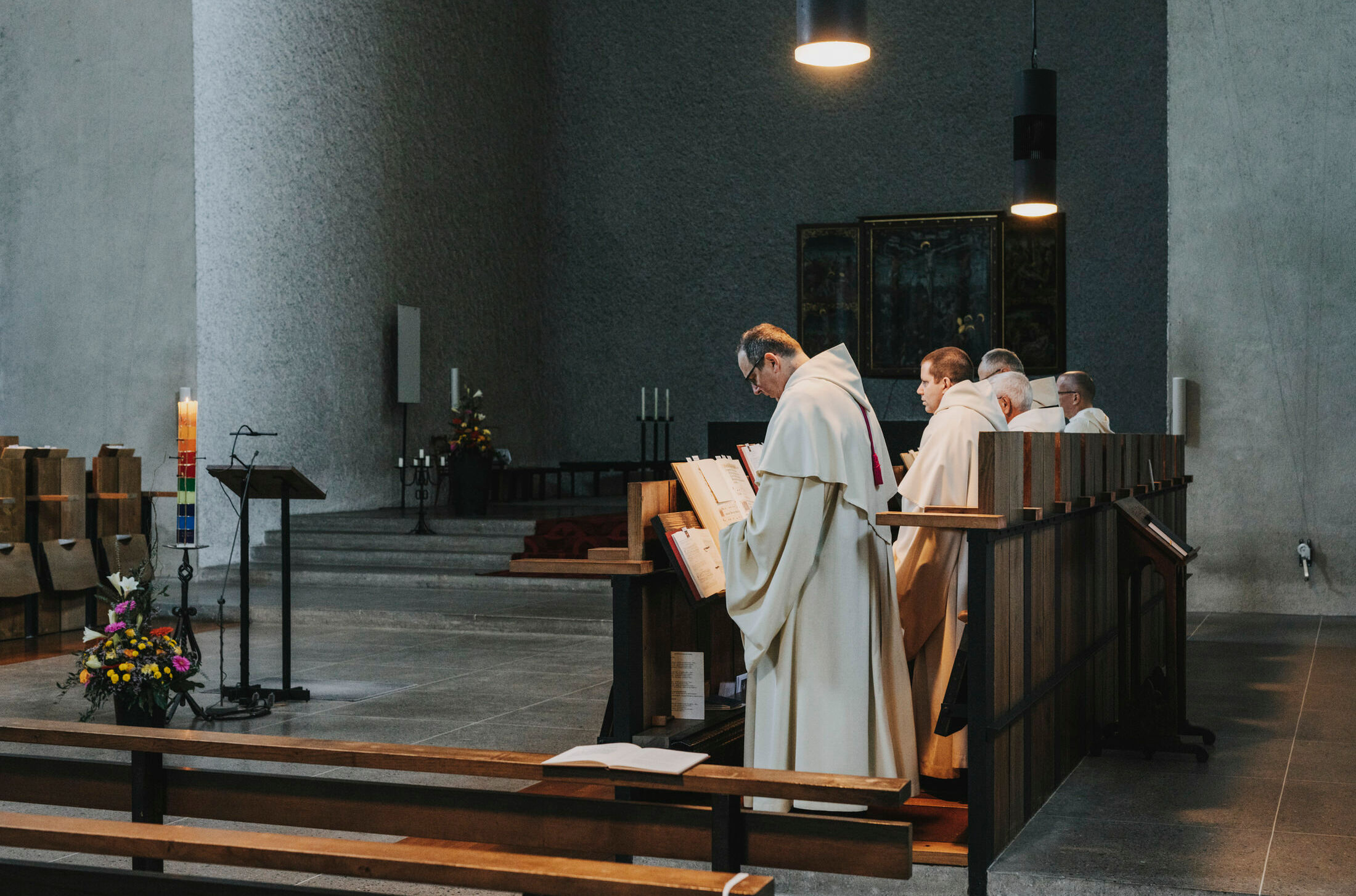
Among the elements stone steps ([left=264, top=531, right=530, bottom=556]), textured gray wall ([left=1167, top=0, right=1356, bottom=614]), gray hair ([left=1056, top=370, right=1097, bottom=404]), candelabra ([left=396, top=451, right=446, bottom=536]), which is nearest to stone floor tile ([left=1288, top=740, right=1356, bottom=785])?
gray hair ([left=1056, top=370, right=1097, bottom=404])

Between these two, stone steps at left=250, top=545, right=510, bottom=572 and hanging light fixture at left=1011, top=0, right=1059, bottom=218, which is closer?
hanging light fixture at left=1011, top=0, right=1059, bottom=218

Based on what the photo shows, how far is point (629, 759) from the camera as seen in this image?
2.33 metres

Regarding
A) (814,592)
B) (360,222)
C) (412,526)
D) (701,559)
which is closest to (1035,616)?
(814,592)

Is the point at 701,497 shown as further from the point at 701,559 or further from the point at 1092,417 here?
the point at 1092,417

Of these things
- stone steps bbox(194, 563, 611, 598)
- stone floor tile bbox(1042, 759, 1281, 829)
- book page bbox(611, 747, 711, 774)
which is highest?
book page bbox(611, 747, 711, 774)

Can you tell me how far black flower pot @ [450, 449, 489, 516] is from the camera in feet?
39.5

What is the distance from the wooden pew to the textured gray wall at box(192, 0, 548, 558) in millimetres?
9004

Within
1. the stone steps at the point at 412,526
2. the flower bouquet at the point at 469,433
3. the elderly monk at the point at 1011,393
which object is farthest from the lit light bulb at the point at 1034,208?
the flower bouquet at the point at 469,433

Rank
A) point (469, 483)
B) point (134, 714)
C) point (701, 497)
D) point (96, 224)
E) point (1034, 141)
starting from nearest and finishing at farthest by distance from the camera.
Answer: point (701, 497), point (134, 714), point (1034, 141), point (96, 224), point (469, 483)

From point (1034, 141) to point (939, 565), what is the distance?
17.1ft

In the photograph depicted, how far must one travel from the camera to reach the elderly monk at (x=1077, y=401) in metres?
7.07

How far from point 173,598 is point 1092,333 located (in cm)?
959

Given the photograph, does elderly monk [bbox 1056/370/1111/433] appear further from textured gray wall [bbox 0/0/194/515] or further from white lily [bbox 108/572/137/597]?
textured gray wall [bbox 0/0/194/515]

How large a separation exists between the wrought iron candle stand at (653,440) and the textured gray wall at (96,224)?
4703 millimetres
